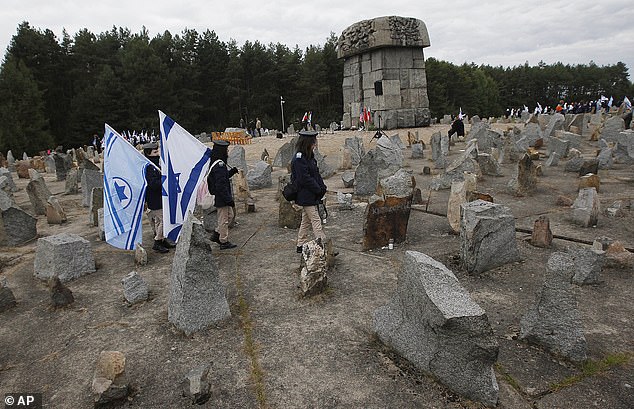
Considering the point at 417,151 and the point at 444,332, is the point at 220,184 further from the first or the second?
the point at 417,151

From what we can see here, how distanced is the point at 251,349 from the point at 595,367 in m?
2.54

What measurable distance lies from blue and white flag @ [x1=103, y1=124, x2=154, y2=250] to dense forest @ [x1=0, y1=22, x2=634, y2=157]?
31904mm

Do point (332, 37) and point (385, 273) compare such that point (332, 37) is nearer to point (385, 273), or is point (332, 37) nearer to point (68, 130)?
point (68, 130)

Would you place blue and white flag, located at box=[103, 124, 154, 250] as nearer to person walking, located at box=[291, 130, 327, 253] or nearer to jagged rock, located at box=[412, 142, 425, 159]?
person walking, located at box=[291, 130, 327, 253]

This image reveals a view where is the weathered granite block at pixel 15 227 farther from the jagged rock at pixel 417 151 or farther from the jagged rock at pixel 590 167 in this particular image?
the jagged rock at pixel 590 167

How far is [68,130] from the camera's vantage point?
38312 millimetres

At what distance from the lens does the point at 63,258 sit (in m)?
5.04

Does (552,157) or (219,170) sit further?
(552,157)

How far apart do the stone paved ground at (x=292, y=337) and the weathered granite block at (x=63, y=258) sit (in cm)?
15

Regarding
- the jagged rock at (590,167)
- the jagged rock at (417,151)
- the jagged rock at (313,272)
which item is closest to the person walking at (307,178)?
the jagged rock at (313,272)

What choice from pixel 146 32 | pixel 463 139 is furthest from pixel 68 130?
pixel 463 139

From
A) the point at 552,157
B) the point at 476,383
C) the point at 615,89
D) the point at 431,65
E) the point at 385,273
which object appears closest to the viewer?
the point at 476,383

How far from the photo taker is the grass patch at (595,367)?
2826mm

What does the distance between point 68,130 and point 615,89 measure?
91.0m
